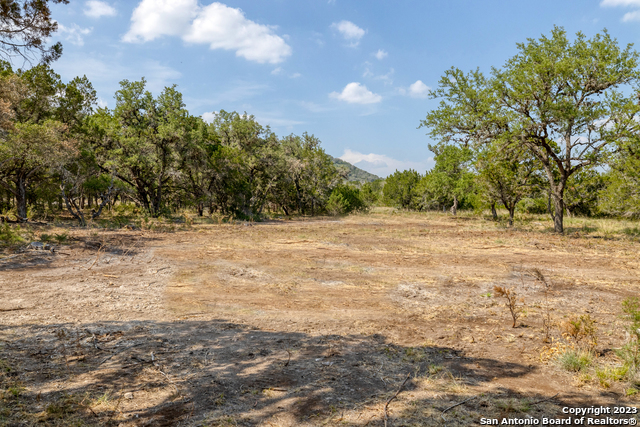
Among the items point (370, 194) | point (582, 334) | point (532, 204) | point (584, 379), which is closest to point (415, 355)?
point (584, 379)

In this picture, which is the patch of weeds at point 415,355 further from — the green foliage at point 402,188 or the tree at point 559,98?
the green foliage at point 402,188

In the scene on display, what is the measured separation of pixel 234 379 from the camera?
4645 mm

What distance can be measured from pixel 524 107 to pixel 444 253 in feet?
Result: 38.8

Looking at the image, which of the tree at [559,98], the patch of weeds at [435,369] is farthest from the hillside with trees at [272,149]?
the patch of weeds at [435,369]

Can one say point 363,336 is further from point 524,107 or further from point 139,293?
point 524,107

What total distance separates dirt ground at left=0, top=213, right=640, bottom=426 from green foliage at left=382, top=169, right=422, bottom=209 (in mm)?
49172

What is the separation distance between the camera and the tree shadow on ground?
12.4 ft

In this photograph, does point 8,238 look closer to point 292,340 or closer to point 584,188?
point 292,340

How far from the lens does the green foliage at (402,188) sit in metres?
61.5

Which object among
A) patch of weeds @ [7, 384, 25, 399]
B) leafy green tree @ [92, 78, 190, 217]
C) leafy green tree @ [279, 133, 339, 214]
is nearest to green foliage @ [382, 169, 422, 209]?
leafy green tree @ [279, 133, 339, 214]

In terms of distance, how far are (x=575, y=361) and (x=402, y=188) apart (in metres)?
58.6

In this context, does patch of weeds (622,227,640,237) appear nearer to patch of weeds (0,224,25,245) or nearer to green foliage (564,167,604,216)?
green foliage (564,167,604,216)

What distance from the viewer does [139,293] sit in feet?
28.9

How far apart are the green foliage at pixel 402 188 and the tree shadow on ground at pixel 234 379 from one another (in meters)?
56.7
